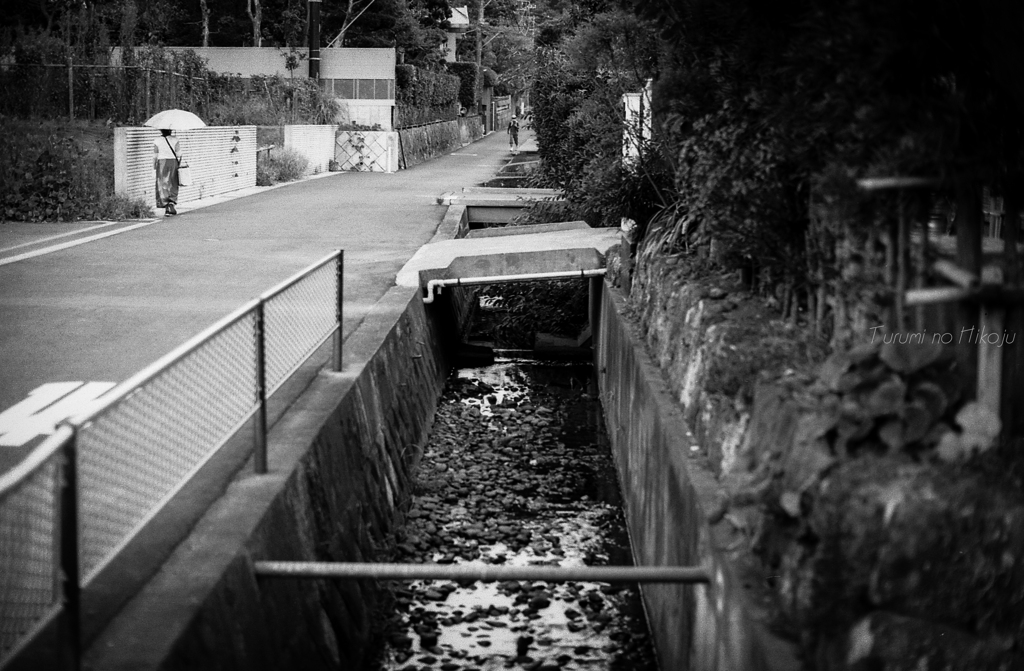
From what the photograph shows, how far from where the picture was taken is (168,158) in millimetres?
23109

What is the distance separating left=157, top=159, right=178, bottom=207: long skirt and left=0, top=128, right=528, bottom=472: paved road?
1.98 ft

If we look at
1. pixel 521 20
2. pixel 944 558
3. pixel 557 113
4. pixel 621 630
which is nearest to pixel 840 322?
pixel 944 558

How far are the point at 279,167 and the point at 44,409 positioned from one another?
25898mm

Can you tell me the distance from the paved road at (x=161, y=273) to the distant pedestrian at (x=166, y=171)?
1.55ft

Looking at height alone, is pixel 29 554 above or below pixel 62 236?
below

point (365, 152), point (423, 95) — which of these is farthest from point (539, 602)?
point (423, 95)

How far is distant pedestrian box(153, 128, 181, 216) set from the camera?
22.5 m

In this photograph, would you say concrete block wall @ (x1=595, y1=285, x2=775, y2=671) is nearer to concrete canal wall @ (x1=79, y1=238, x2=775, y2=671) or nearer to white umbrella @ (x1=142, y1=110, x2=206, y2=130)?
concrete canal wall @ (x1=79, y1=238, x2=775, y2=671)

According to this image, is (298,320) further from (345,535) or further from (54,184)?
(54,184)

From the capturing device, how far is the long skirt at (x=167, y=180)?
22.6 metres

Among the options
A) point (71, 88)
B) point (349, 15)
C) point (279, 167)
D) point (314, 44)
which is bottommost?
point (279, 167)

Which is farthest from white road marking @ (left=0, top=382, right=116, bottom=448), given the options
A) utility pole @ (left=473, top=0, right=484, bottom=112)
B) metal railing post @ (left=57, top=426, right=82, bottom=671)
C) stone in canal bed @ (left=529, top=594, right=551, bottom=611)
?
utility pole @ (left=473, top=0, right=484, bottom=112)

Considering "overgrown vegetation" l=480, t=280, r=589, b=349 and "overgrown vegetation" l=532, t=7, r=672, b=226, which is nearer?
"overgrown vegetation" l=532, t=7, r=672, b=226

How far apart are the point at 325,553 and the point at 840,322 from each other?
123 inches
